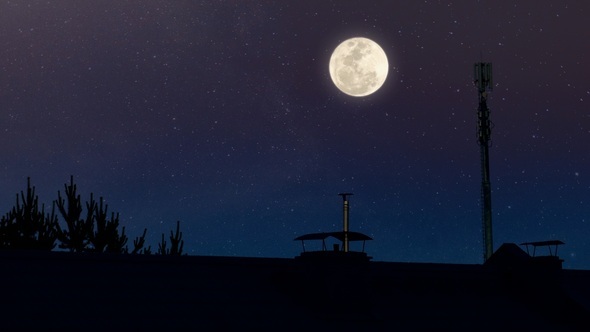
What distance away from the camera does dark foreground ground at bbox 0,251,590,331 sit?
19.7 meters

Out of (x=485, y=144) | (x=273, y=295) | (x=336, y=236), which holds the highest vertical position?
(x=485, y=144)

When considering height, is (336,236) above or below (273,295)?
above

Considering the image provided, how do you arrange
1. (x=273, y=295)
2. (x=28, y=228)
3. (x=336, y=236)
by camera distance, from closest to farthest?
1. (x=273, y=295)
2. (x=336, y=236)
3. (x=28, y=228)

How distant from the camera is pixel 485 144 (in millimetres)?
50094

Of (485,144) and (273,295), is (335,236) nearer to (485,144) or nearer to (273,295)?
(273,295)

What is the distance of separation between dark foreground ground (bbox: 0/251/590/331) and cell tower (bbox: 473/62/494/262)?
18.0m

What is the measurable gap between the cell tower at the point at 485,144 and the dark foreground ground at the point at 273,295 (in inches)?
708

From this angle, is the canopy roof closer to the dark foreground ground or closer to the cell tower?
the dark foreground ground

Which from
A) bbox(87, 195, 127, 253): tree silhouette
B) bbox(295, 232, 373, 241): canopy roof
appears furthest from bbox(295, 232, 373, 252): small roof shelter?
bbox(87, 195, 127, 253): tree silhouette

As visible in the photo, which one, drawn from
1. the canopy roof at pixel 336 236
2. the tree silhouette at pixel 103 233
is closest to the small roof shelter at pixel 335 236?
the canopy roof at pixel 336 236

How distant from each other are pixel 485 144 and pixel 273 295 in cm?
2988

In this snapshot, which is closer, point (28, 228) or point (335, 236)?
point (335, 236)

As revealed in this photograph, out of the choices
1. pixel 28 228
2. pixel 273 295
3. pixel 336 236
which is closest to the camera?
pixel 273 295

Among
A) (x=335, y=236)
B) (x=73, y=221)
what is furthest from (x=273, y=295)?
(x=73, y=221)
